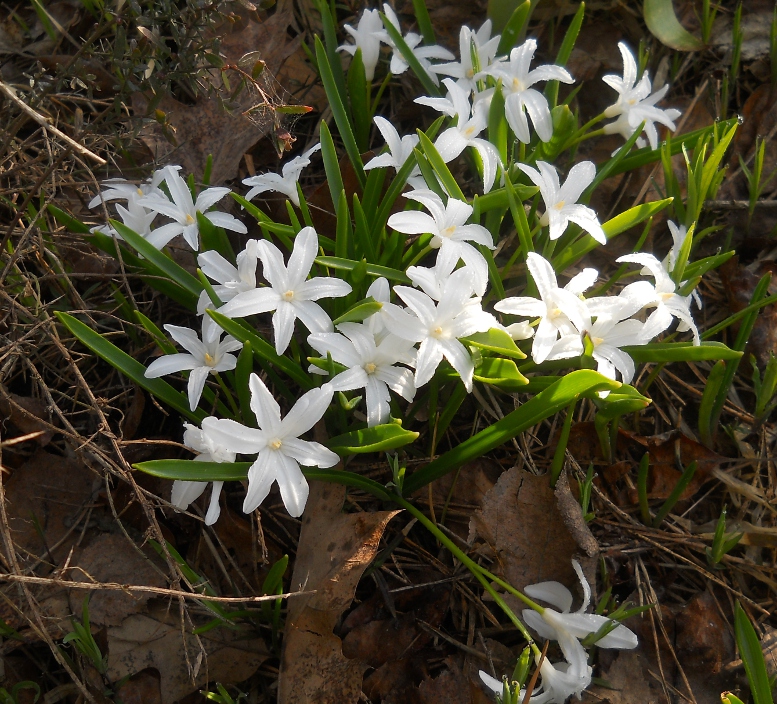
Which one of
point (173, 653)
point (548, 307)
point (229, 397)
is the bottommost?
point (173, 653)

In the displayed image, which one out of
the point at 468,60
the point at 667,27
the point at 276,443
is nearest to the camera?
the point at 276,443

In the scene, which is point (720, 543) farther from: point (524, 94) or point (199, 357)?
point (199, 357)

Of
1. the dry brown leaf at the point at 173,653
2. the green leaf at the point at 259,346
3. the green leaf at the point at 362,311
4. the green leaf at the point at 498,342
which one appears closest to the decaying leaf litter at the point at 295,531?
the dry brown leaf at the point at 173,653

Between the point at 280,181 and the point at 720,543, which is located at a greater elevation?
the point at 280,181

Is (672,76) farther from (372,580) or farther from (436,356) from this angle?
(372,580)

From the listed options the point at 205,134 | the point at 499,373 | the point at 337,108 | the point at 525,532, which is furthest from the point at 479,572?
the point at 205,134

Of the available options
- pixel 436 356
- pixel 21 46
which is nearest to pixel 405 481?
pixel 436 356

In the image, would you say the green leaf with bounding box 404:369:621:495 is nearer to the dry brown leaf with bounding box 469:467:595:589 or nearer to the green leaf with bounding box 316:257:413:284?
the dry brown leaf with bounding box 469:467:595:589
